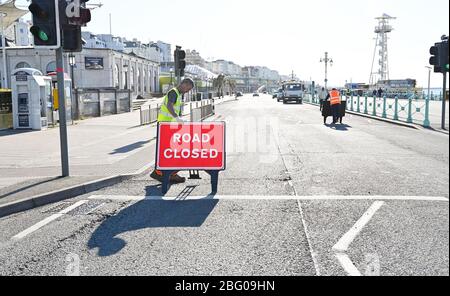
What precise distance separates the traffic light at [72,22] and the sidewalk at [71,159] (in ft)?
8.20

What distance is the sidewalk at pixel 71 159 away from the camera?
302 inches

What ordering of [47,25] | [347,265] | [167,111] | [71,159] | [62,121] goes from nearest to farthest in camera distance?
[347,265] → [47,25] → [167,111] → [62,121] → [71,159]

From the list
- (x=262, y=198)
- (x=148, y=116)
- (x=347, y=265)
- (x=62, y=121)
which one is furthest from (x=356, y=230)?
(x=148, y=116)

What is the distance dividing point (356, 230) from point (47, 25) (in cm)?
647

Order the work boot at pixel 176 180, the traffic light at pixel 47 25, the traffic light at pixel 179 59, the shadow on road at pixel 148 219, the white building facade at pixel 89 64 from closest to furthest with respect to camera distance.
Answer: the shadow on road at pixel 148 219 < the traffic light at pixel 47 25 < the work boot at pixel 176 180 < the traffic light at pixel 179 59 < the white building facade at pixel 89 64

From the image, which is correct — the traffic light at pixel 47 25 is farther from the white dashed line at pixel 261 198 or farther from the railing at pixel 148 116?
the railing at pixel 148 116

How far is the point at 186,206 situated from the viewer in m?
6.57

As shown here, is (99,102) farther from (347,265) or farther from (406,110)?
(347,265)

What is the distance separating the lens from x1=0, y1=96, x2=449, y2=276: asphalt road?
4078 millimetres

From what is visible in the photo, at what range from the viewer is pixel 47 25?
26.7ft

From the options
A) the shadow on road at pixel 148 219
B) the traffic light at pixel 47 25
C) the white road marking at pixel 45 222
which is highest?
the traffic light at pixel 47 25

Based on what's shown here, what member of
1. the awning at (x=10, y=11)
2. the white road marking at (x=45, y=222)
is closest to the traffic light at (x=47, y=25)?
the white road marking at (x=45, y=222)
